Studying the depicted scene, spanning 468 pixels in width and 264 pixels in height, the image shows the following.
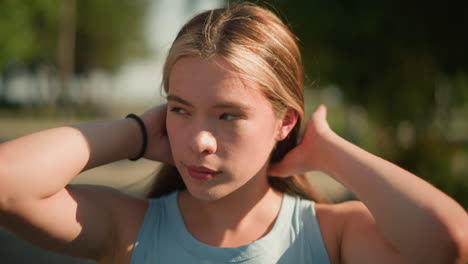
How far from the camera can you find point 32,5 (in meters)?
15.6

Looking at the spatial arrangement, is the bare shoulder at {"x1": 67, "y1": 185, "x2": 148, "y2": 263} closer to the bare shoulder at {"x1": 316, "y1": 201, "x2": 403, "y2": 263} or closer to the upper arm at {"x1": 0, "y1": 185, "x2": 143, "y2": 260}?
the upper arm at {"x1": 0, "y1": 185, "x2": 143, "y2": 260}

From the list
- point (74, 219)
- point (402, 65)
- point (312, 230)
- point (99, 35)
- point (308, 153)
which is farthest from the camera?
point (99, 35)

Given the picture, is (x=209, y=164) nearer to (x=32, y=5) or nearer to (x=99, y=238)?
(x=99, y=238)

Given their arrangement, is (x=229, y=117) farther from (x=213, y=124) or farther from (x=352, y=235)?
(x=352, y=235)

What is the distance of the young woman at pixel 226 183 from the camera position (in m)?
1.59

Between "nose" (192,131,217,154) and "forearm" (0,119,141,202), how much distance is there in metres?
0.38

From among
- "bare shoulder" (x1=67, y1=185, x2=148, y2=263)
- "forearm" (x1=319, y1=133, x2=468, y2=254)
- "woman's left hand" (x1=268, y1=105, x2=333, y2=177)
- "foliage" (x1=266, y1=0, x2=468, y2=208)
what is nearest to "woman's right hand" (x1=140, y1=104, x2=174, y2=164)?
"bare shoulder" (x1=67, y1=185, x2=148, y2=263)

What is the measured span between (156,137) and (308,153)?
2.37 feet

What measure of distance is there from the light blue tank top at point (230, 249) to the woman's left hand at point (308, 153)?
0.23 m

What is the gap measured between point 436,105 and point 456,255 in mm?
7043

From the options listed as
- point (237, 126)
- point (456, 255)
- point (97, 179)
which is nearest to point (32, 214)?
point (237, 126)

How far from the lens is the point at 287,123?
208 centimetres

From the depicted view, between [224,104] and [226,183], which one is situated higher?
[224,104]

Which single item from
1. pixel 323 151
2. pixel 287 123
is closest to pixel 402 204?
pixel 323 151
